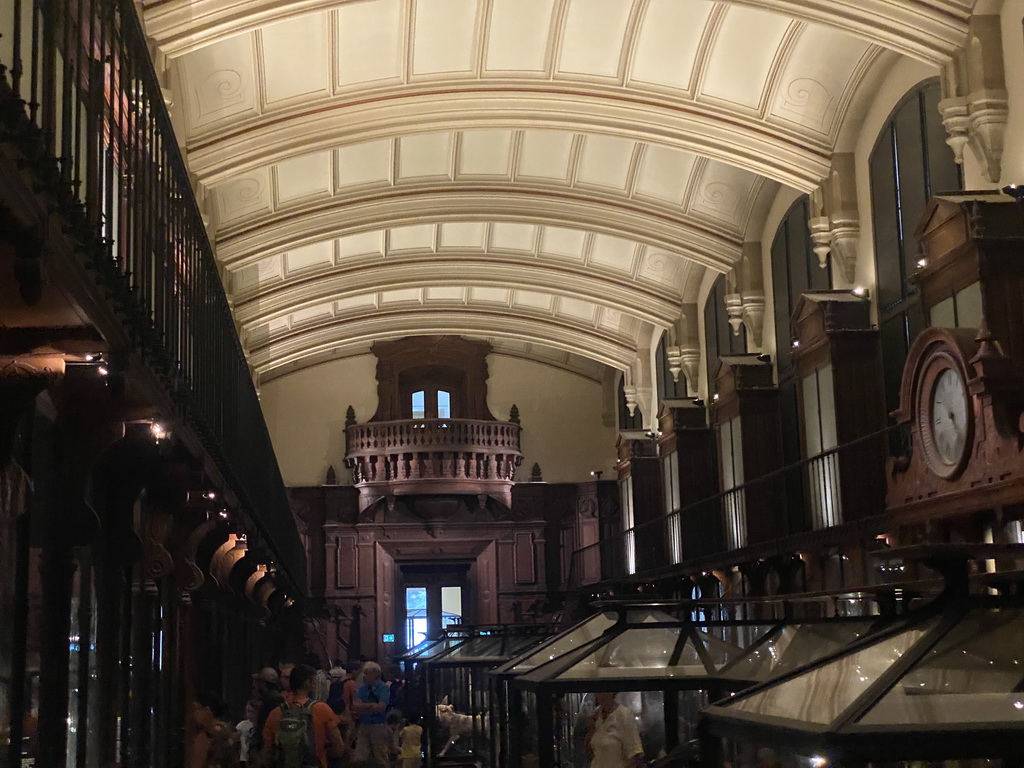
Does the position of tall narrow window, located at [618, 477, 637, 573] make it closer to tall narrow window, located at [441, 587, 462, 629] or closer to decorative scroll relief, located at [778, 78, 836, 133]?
tall narrow window, located at [441, 587, 462, 629]

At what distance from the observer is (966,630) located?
140 inches

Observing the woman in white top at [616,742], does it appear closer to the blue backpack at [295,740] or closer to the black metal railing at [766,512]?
the blue backpack at [295,740]

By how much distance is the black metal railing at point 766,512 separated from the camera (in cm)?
1540

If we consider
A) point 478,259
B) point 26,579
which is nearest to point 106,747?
point 26,579

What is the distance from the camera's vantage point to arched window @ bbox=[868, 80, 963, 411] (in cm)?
1473

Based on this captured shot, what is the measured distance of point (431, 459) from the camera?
29.2m

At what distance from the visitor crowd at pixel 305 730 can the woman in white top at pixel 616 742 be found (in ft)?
9.79

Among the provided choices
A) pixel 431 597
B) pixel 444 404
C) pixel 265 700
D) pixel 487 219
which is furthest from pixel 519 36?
pixel 431 597

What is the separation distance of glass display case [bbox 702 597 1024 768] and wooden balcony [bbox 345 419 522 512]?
25.4m

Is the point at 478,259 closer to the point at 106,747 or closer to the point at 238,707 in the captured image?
the point at 238,707

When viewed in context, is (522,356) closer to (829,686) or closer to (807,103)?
(807,103)

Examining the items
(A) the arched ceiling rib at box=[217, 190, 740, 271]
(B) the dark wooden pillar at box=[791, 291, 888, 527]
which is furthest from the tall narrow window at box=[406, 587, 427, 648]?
(B) the dark wooden pillar at box=[791, 291, 888, 527]

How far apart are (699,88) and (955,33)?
4222mm

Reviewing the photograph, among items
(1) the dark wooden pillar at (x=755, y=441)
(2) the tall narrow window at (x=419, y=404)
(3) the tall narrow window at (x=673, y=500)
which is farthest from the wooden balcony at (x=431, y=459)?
(1) the dark wooden pillar at (x=755, y=441)
